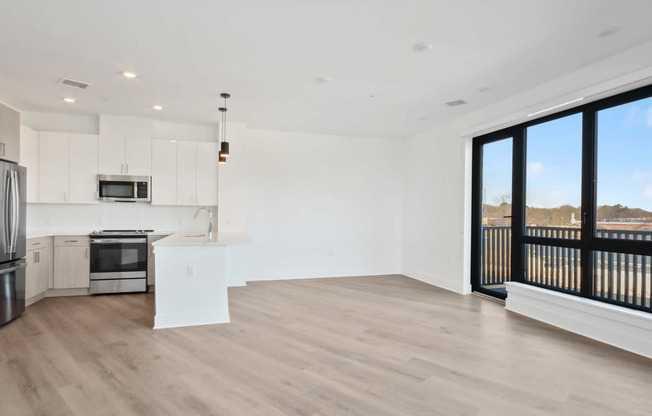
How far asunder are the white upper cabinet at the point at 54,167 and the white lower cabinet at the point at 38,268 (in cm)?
71

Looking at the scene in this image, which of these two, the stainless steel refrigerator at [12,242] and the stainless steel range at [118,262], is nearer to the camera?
the stainless steel refrigerator at [12,242]

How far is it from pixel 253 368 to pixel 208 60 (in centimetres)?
292

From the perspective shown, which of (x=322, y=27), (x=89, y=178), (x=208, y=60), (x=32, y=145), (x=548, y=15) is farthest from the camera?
(x=89, y=178)

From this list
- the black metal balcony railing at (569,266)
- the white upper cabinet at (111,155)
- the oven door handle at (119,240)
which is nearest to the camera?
the black metal balcony railing at (569,266)

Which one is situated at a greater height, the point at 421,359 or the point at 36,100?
the point at 36,100

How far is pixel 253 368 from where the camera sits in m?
2.78

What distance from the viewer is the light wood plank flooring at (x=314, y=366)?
2268 mm

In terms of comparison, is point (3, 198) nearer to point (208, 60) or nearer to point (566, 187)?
point (208, 60)

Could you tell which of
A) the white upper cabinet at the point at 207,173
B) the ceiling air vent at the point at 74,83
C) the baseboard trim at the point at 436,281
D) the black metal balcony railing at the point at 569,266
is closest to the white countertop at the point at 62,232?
the white upper cabinet at the point at 207,173

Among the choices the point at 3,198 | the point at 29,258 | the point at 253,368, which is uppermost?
the point at 3,198

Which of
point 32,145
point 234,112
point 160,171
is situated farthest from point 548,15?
point 32,145

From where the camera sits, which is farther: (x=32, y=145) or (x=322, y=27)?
(x=32, y=145)

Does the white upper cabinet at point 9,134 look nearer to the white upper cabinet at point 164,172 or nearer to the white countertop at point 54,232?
the white countertop at point 54,232

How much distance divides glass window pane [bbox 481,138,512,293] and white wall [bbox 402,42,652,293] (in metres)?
0.26
